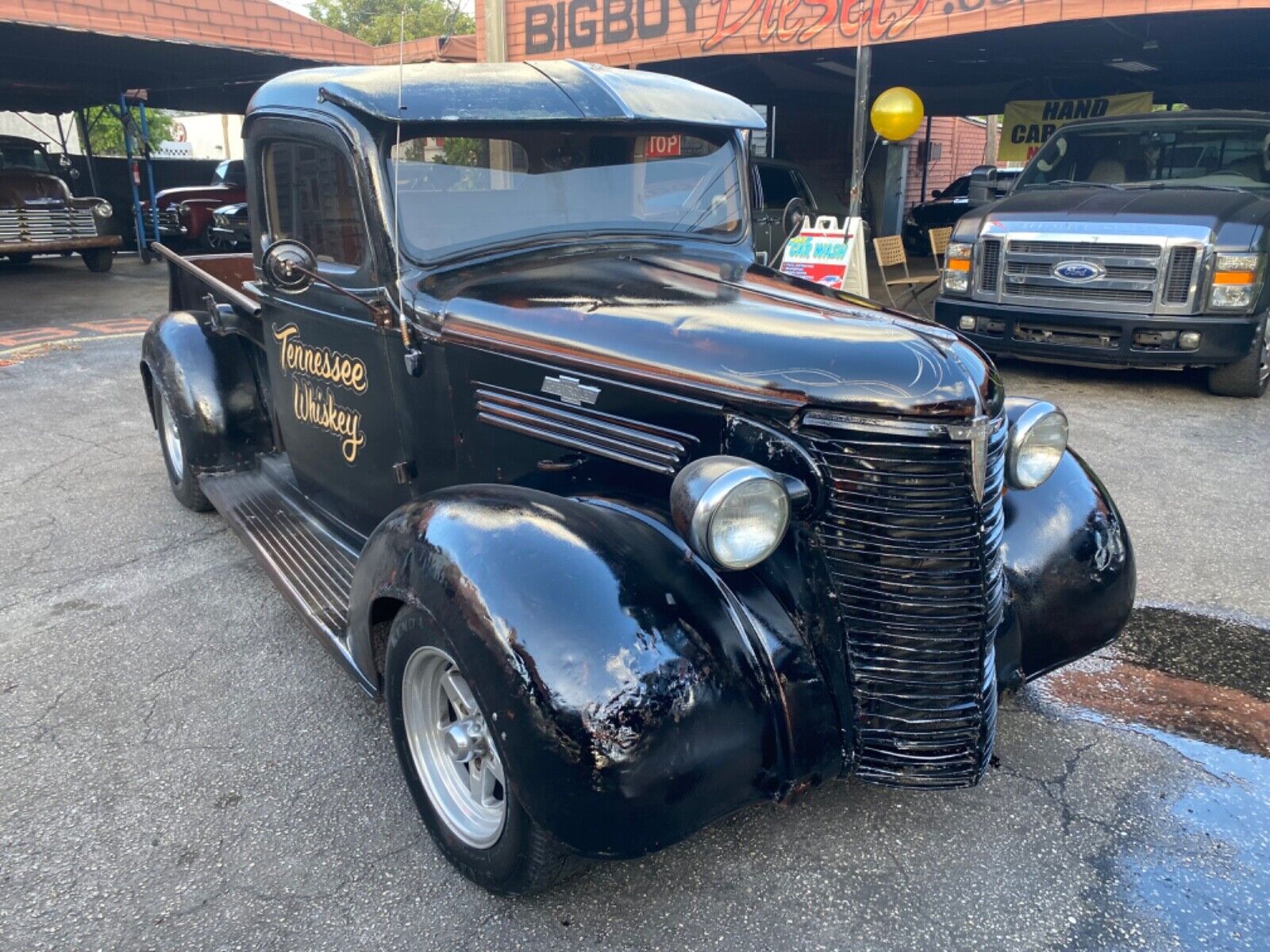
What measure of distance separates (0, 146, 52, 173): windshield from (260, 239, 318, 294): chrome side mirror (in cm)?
1400

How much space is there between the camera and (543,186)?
119 inches

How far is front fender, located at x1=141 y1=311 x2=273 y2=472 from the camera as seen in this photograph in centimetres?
429

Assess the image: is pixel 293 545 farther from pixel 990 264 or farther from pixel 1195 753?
pixel 990 264

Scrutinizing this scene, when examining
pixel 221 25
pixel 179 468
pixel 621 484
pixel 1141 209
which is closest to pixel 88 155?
pixel 221 25

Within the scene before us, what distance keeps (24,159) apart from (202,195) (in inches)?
105

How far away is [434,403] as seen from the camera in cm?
291

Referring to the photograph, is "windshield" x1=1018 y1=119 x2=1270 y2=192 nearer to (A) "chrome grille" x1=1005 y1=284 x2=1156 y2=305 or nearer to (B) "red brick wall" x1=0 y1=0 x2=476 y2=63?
(A) "chrome grille" x1=1005 y1=284 x2=1156 y2=305

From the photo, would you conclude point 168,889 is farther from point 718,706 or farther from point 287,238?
point 287,238

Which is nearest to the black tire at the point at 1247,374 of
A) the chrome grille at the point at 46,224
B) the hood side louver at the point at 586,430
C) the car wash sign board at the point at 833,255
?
the car wash sign board at the point at 833,255

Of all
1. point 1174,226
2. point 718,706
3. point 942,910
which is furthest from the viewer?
point 1174,226

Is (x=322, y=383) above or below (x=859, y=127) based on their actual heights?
below

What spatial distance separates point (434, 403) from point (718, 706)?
1.45 meters

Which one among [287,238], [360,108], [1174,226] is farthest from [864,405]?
[1174,226]

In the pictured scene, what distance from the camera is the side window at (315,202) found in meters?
2.96
